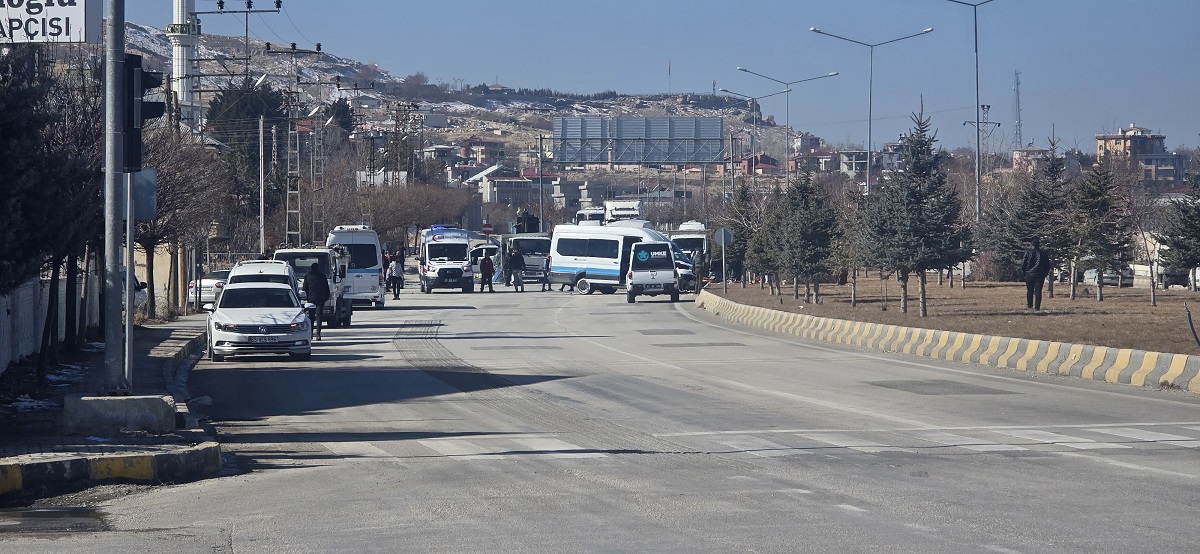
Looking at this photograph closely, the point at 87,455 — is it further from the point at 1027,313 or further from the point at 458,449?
the point at 1027,313

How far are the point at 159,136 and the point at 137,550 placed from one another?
71.9 feet

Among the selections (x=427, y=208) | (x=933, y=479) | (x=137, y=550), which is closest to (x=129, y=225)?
(x=137, y=550)

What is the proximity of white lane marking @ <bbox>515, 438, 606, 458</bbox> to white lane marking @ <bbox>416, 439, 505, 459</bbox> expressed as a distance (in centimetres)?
51

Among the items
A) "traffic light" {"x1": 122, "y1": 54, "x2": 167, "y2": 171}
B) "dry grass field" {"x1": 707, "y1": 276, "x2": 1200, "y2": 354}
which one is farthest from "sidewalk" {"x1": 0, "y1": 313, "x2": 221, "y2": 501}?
"dry grass field" {"x1": 707, "y1": 276, "x2": 1200, "y2": 354}

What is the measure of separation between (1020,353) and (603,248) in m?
34.8

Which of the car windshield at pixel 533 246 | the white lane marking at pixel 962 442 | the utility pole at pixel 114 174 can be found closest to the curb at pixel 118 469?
the utility pole at pixel 114 174

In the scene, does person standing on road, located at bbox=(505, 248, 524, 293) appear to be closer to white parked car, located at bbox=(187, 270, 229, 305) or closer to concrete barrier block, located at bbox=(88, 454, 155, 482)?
white parked car, located at bbox=(187, 270, 229, 305)

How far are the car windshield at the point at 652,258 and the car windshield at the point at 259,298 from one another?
24.2 m

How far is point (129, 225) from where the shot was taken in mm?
13406

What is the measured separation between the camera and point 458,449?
41.1ft

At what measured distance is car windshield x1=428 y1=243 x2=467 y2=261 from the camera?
5809 cm

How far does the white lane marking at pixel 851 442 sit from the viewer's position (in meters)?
12.3

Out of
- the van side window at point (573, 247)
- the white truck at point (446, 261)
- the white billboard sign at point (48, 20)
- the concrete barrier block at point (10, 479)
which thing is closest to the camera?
the concrete barrier block at point (10, 479)

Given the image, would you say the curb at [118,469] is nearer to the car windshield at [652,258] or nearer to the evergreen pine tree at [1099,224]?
the evergreen pine tree at [1099,224]
